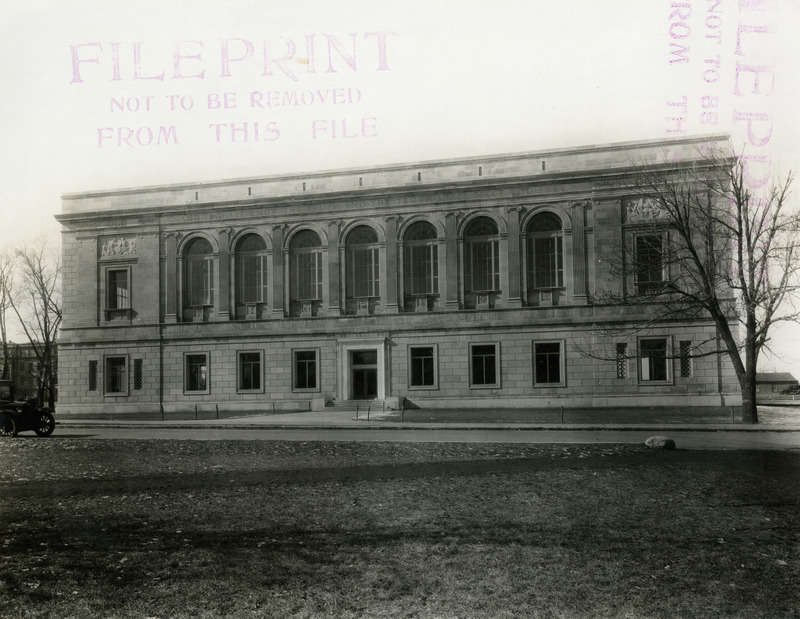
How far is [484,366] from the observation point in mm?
29047

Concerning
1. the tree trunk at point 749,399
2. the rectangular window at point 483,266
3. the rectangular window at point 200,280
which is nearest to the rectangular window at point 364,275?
the rectangular window at point 483,266

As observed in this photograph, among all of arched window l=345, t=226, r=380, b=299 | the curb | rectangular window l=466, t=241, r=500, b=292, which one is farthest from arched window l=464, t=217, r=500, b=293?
the curb

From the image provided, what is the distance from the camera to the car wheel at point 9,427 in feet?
76.2

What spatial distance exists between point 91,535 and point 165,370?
10.6 m

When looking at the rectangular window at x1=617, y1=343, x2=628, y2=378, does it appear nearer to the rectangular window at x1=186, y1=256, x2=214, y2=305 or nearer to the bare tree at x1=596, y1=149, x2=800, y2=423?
the bare tree at x1=596, y1=149, x2=800, y2=423

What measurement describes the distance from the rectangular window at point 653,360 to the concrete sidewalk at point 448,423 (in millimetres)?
1324

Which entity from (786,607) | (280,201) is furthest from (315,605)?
(280,201)

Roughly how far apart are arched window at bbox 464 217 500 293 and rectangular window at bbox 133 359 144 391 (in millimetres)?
13529

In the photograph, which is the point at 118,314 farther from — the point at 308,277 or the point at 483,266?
the point at 483,266

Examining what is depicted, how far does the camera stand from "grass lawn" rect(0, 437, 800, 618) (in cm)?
621

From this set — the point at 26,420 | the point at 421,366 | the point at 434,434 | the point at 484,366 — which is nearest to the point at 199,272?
the point at 434,434

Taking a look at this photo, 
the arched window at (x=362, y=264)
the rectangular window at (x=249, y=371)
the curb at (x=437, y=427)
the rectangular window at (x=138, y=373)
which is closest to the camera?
the rectangular window at (x=138, y=373)

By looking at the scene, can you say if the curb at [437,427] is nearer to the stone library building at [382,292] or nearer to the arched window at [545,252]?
the stone library building at [382,292]

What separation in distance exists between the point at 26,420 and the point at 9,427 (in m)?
0.66
